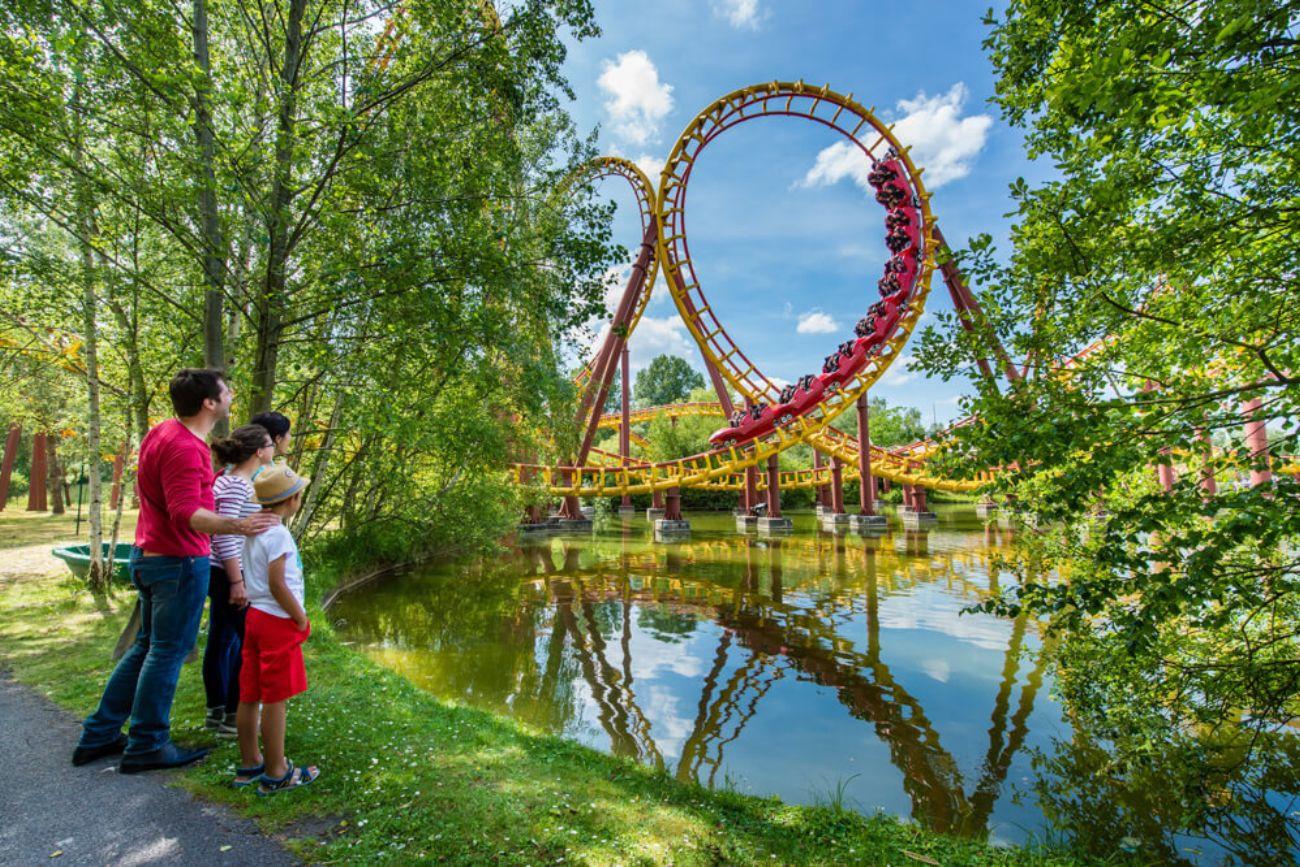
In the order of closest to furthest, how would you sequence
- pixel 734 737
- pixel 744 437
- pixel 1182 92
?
pixel 1182 92, pixel 734 737, pixel 744 437

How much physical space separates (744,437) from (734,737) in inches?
537

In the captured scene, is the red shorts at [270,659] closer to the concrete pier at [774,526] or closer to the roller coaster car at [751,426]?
the roller coaster car at [751,426]

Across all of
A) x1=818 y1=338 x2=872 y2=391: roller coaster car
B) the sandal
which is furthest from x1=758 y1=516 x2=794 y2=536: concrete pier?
the sandal

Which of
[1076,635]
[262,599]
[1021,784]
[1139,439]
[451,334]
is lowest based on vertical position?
[1021,784]

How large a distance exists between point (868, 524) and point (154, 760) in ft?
63.7

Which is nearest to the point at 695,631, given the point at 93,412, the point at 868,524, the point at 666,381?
the point at 93,412

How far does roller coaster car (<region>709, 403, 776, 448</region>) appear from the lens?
17.6 m

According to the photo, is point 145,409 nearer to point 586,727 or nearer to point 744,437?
point 586,727

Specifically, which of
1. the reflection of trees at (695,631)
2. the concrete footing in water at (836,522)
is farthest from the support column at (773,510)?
the reflection of trees at (695,631)

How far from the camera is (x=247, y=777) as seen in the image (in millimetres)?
2717

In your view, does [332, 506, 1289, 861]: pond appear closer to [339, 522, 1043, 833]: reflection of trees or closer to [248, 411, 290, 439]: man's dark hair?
[339, 522, 1043, 833]: reflection of trees

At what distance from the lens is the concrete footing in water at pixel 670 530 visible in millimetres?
18438

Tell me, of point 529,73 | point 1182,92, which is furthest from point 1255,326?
point 529,73

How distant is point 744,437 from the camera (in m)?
18.1
